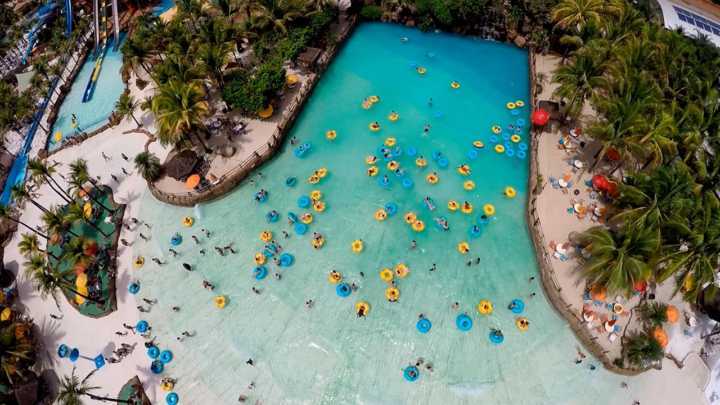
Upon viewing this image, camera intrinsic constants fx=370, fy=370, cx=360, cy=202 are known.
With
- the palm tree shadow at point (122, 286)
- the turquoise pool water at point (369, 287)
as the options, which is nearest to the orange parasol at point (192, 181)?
the turquoise pool water at point (369, 287)

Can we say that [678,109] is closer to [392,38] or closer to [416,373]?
[416,373]

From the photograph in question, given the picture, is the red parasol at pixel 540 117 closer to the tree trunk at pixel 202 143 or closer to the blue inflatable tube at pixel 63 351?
the tree trunk at pixel 202 143

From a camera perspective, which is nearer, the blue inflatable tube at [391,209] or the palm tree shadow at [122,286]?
the palm tree shadow at [122,286]

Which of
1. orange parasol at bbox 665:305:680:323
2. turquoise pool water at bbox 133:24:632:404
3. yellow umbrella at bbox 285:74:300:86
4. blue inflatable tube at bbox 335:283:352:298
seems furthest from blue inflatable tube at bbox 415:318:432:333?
yellow umbrella at bbox 285:74:300:86

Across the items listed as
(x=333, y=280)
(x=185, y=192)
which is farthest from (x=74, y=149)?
(x=333, y=280)

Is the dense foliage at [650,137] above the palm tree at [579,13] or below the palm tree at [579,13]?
below

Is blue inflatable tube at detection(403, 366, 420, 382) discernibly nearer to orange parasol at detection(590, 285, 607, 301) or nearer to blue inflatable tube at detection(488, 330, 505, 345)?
blue inflatable tube at detection(488, 330, 505, 345)

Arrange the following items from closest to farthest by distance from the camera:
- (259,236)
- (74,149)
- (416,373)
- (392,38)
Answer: (416,373), (259,236), (74,149), (392,38)

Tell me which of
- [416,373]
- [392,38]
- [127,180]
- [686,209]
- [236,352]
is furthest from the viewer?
[392,38]
